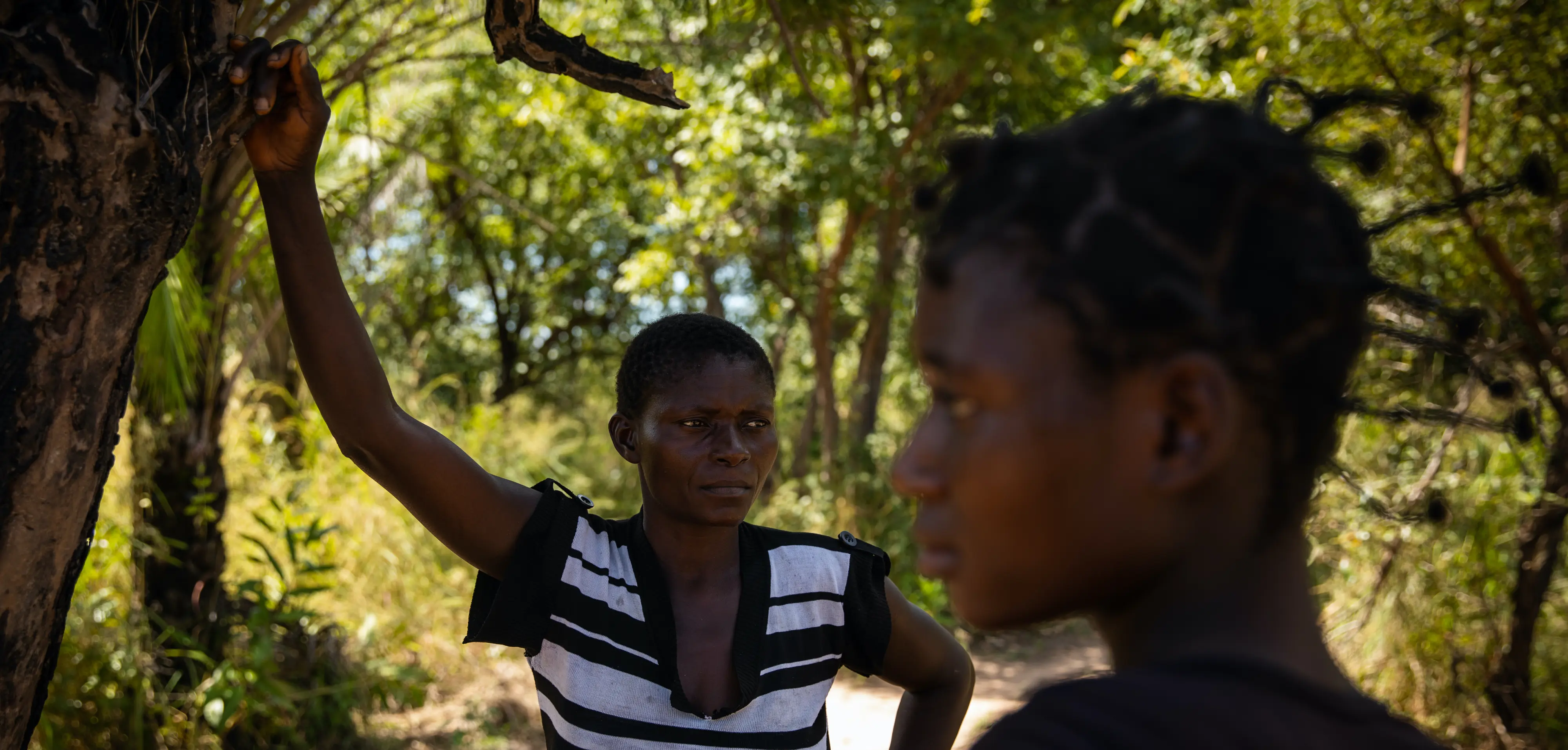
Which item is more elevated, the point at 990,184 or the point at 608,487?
the point at 608,487

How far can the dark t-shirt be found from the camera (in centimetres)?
67

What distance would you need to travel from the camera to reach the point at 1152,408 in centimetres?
74

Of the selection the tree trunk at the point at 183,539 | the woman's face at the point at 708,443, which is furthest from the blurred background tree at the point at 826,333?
the woman's face at the point at 708,443

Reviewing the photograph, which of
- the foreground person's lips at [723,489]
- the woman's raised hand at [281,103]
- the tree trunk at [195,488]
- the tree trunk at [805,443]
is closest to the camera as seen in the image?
the woman's raised hand at [281,103]

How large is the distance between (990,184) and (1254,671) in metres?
0.39

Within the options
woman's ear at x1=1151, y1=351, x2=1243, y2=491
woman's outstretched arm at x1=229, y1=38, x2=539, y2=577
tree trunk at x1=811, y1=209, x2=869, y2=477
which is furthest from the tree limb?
tree trunk at x1=811, y1=209, x2=869, y2=477

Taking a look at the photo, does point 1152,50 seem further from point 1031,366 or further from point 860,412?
point 1031,366

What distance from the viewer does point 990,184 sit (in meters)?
0.83

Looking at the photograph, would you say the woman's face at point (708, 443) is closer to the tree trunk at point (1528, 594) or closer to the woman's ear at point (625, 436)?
the woman's ear at point (625, 436)

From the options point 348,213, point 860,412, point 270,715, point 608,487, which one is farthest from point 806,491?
point 270,715

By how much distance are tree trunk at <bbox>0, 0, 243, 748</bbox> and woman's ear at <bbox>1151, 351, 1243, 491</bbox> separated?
49.0 inches

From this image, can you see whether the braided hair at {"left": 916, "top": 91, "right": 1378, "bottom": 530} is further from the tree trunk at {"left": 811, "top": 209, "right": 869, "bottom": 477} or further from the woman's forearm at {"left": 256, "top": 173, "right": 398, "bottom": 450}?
the tree trunk at {"left": 811, "top": 209, "right": 869, "bottom": 477}

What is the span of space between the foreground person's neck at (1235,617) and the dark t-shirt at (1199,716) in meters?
0.04

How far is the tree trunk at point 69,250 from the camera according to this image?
4.09ft
